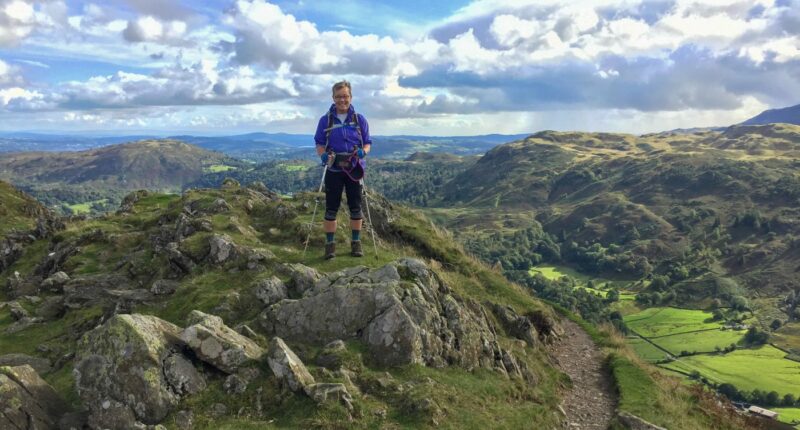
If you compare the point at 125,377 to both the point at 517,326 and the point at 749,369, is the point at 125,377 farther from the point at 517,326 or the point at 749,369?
the point at 749,369

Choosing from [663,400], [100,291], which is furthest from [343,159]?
[663,400]

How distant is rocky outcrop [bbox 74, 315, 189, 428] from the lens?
10711mm

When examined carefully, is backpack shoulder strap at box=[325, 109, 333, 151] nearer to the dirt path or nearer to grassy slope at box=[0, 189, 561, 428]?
grassy slope at box=[0, 189, 561, 428]

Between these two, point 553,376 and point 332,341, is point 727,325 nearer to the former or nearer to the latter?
point 553,376

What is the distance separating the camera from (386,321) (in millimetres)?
15547

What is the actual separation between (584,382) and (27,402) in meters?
21.2

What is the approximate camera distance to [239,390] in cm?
1201

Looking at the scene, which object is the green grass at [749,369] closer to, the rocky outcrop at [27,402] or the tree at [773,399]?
the tree at [773,399]

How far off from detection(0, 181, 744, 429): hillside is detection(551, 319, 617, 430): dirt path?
710 mm

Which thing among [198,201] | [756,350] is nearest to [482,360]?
[198,201]

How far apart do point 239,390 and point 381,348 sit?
4.79m

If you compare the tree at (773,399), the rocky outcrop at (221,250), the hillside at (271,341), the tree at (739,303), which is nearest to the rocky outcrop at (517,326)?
the hillside at (271,341)

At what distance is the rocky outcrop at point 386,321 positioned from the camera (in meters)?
15.4

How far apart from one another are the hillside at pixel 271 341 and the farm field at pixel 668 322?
15079 centimetres
